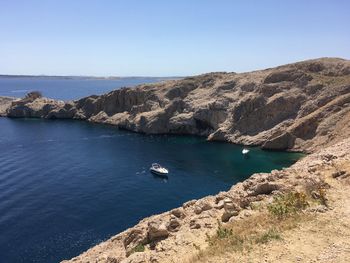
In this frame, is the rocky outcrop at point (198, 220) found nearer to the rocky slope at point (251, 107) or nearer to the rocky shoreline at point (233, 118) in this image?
the rocky shoreline at point (233, 118)

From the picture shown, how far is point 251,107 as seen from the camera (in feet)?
355

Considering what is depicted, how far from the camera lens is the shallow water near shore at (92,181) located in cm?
5009

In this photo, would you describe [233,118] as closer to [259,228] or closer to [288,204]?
[288,204]

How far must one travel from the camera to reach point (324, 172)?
32969 mm

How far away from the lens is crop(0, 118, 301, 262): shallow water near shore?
164 feet

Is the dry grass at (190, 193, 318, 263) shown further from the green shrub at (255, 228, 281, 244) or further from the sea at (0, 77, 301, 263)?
the sea at (0, 77, 301, 263)

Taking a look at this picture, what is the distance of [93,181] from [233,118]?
1984 inches

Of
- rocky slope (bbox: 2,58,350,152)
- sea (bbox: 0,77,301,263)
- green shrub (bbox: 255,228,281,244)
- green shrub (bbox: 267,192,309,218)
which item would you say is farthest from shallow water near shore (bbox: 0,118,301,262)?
green shrub (bbox: 255,228,281,244)

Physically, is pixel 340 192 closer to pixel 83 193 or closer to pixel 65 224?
pixel 65 224

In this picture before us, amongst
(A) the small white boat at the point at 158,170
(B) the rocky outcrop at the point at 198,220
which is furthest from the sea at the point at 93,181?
(B) the rocky outcrop at the point at 198,220

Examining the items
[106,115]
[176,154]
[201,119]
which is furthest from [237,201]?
[106,115]

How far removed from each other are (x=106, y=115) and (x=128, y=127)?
20.9m

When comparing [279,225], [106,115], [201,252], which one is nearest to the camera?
[201,252]

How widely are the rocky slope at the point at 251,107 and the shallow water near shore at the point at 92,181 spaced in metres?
5.91
